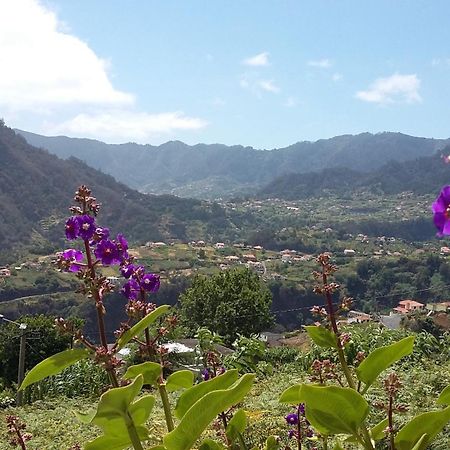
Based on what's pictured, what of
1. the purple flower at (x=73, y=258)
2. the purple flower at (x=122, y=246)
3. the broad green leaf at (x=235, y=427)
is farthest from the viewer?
the purple flower at (x=122, y=246)

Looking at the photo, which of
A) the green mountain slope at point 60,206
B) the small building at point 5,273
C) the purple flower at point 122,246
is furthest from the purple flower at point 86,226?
the green mountain slope at point 60,206

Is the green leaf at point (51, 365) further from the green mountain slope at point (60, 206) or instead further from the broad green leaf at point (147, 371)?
the green mountain slope at point (60, 206)

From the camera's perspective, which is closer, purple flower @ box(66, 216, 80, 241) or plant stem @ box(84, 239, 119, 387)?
plant stem @ box(84, 239, 119, 387)

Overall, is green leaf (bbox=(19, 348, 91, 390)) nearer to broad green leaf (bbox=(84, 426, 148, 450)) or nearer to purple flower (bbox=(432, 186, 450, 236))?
broad green leaf (bbox=(84, 426, 148, 450))

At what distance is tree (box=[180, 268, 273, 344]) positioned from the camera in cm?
2341

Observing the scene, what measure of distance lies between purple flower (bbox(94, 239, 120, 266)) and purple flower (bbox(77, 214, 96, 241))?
0.17ft

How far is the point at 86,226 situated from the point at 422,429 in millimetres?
985

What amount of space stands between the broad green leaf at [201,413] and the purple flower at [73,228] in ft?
2.46

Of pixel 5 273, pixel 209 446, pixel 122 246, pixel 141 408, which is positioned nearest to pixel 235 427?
pixel 209 446

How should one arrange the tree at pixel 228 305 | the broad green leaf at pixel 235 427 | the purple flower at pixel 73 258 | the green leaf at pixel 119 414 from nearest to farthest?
the green leaf at pixel 119 414
the broad green leaf at pixel 235 427
the purple flower at pixel 73 258
the tree at pixel 228 305

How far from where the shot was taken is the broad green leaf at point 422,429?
106 centimetres

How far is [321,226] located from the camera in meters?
147

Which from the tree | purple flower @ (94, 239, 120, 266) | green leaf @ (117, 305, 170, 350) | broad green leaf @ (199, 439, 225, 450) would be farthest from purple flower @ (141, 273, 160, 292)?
the tree

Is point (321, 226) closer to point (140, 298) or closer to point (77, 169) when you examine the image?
point (77, 169)
